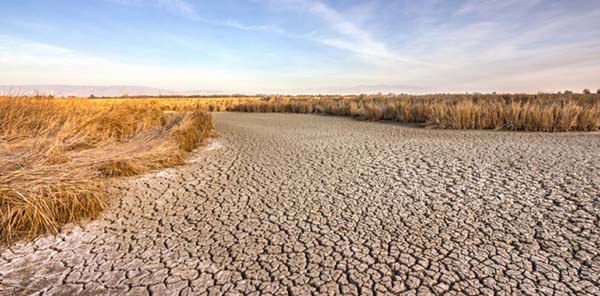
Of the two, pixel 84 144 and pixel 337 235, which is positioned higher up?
pixel 84 144

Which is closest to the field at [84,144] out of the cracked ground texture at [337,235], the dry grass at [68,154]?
the dry grass at [68,154]

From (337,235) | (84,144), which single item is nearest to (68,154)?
(84,144)

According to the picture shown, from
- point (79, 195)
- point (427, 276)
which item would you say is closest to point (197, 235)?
point (79, 195)

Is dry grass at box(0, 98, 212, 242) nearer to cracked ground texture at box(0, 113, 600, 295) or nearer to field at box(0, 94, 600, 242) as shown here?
field at box(0, 94, 600, 242)

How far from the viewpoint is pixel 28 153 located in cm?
327

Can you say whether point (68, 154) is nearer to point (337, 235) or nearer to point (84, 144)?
point (84, 144)

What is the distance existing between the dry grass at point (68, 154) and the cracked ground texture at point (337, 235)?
10.0 inches

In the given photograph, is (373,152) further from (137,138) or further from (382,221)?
(137,138)

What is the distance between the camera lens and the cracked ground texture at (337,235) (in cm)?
187

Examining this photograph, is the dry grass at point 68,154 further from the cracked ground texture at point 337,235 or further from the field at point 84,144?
the cracked ground texture at point 337,235

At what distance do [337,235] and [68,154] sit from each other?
3519mm

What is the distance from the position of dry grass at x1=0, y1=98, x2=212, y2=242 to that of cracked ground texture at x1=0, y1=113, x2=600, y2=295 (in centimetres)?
25

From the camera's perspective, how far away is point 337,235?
2469mm

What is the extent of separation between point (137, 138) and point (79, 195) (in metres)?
2.77
